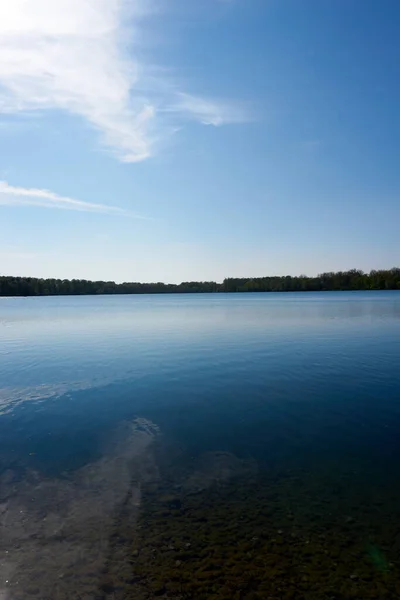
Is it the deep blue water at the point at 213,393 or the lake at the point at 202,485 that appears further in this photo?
the deep blue water at the point at 213,393

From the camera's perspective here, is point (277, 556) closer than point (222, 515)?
Yes

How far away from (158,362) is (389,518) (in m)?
17.8

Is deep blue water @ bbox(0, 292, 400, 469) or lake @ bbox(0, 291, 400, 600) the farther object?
deep blue water @ bbox(0, 292, 400, 469)

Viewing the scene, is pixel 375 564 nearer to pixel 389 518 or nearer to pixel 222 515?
pixel 389 518

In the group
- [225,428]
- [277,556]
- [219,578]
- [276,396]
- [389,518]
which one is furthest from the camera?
[276,396]

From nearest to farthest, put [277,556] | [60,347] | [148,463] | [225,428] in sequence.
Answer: [277,556] < [148,463] < [225,428] < [60,347]

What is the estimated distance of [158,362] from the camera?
24.2m

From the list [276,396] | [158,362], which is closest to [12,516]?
[276,396]

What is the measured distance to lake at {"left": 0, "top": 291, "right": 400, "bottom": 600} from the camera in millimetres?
6195

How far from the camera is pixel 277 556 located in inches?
262

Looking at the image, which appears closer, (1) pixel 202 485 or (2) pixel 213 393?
(1) pixel 202 485

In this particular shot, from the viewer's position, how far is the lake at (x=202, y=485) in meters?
6.20

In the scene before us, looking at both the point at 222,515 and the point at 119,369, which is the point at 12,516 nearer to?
the point at 222,515

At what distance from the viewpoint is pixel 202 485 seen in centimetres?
905
